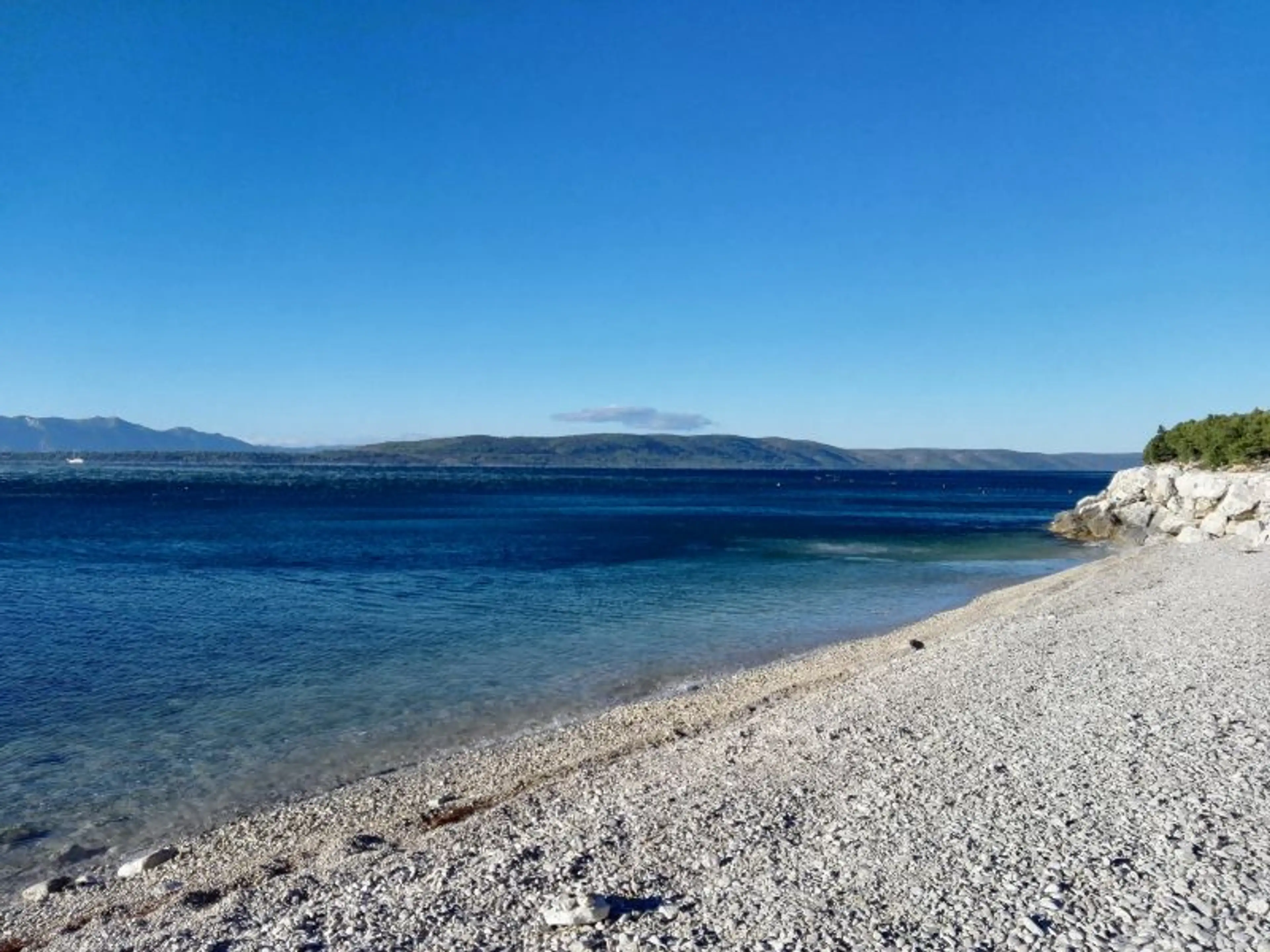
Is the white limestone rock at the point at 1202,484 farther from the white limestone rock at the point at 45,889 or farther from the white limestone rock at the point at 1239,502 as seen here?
the white limestone rock at the point at 45,889

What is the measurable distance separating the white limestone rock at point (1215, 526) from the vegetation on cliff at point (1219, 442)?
243 inches

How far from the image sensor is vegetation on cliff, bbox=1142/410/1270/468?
4350 cm

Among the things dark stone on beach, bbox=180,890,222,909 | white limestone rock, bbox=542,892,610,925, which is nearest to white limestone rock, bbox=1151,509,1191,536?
white limestone rock, bbox=542,892,610,925

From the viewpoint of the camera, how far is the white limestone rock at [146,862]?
9.35 meters

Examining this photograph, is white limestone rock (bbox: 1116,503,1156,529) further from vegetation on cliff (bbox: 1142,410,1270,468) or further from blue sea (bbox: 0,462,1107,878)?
blue sea (bbox: 0,462,1107,878)

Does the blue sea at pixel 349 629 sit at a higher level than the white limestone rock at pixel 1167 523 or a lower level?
lower

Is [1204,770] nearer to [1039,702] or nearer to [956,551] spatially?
[1039,702]

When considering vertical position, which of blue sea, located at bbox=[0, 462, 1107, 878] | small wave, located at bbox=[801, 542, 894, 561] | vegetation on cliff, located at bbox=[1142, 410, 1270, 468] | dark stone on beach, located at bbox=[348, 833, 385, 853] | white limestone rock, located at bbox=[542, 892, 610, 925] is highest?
vegetation on cliff, located at bbox=[1142, 410, 1270, 468]

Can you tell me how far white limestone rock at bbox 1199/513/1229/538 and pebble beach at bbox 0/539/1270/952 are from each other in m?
28.9

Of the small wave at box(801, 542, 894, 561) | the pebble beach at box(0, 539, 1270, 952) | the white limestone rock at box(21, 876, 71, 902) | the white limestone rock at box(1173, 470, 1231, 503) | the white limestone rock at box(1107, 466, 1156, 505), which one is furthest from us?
the white limestone rock at box(1107, 466, 1156, 505)

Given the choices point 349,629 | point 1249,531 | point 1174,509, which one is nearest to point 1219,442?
point 1174,509

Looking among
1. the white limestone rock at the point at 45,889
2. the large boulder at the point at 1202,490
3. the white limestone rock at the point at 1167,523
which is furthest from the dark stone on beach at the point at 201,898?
the large boulder at the point at 1202,490

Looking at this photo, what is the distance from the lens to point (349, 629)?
76.2 feet

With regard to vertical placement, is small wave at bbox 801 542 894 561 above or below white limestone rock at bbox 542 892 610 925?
below
